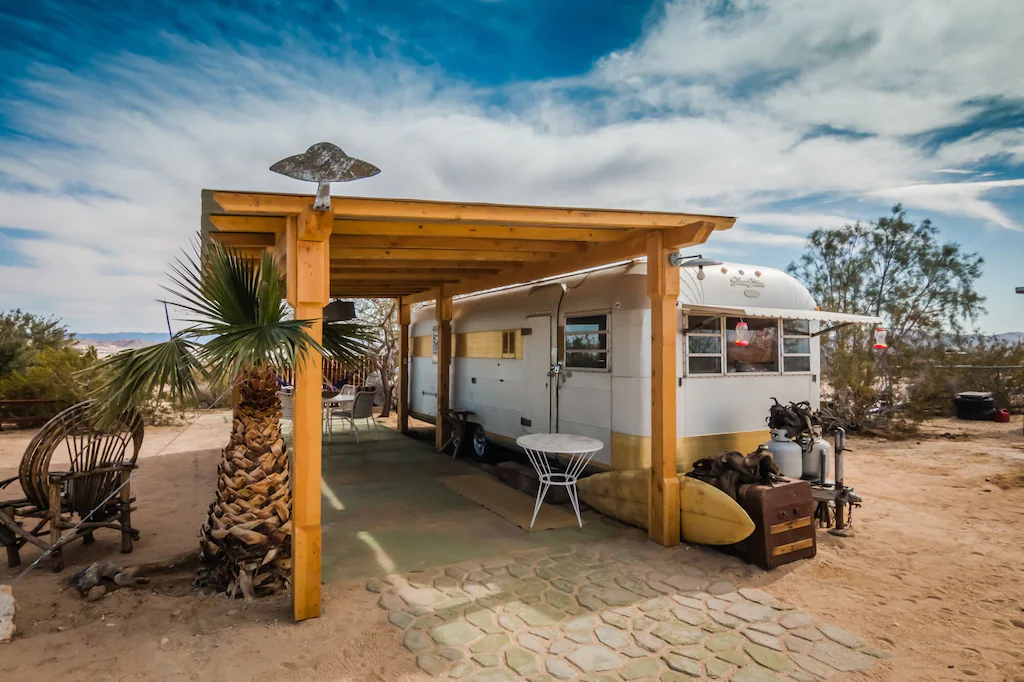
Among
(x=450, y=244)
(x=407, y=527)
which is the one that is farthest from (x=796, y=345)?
(x=407, y=527)

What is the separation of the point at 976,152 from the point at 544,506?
Result: 48.1ft

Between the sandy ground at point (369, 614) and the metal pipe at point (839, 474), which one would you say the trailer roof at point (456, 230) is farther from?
the sandy ground at point (369, 614)

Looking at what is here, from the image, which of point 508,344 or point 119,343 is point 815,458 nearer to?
point 508,344

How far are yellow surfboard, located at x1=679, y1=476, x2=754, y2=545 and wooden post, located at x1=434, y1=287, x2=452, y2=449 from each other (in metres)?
Result: 5.24

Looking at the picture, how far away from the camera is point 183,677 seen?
8.71ft

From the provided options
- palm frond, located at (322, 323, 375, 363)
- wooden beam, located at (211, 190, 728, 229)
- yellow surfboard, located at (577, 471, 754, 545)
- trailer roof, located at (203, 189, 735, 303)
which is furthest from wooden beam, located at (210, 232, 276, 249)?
yellow surfboard, located at (577, 471, 754, 545)

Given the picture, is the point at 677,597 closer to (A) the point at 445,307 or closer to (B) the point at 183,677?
(B) the point at 183,677

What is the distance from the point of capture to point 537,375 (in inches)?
277

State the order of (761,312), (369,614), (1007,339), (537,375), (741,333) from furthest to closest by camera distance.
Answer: (1007,339) → (537,375) → (761,312) → (741,333) → (369,614)

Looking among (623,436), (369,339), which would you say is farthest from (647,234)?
(369,339)

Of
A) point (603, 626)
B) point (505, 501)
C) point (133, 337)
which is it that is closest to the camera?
point (603, 626)

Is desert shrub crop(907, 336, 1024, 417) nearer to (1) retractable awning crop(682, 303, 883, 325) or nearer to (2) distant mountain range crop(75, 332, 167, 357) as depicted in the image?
(1) retractable awning crop(682, 303, 883, 325)

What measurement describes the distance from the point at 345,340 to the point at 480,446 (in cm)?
446

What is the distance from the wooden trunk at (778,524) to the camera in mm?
4160
